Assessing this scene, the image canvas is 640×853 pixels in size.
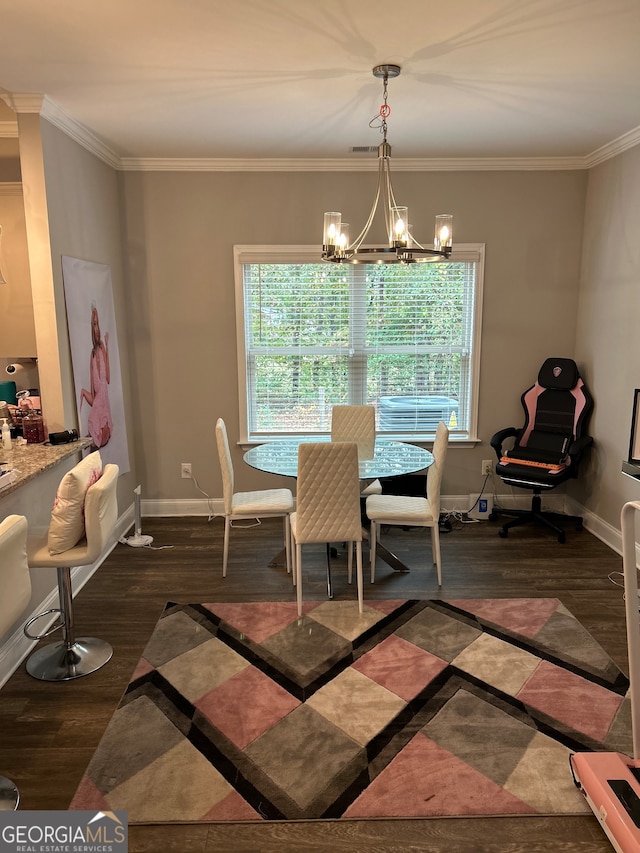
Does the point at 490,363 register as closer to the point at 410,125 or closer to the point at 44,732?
the point at 410,125

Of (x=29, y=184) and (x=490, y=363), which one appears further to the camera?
(x=490, y=363)

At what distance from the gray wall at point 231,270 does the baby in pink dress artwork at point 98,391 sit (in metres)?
0.62

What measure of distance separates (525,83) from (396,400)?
7.81 feet

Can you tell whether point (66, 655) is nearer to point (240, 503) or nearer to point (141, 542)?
point (240, 503)

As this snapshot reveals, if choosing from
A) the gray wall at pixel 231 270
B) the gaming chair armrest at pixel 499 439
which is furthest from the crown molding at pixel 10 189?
the gaming chair armrest at pixel 499 439

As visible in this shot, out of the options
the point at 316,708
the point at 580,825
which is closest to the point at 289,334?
the point at 316,708

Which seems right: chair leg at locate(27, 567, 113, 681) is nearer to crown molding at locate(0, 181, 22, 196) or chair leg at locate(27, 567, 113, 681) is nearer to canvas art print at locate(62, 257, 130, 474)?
canvas art print at locate(62, 257, 130, 474)

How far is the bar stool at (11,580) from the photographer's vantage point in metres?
1.85

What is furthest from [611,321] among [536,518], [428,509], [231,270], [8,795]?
[8,795]

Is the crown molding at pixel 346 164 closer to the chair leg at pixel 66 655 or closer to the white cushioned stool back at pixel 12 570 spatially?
the chair leg at pixel 66 655

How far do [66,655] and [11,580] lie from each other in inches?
41.0

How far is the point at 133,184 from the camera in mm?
4332

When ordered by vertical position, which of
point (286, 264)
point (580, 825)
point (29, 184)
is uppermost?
point (29, 184)

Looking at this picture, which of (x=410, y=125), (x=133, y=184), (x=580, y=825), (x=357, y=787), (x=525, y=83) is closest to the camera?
(x=580, y=825)
